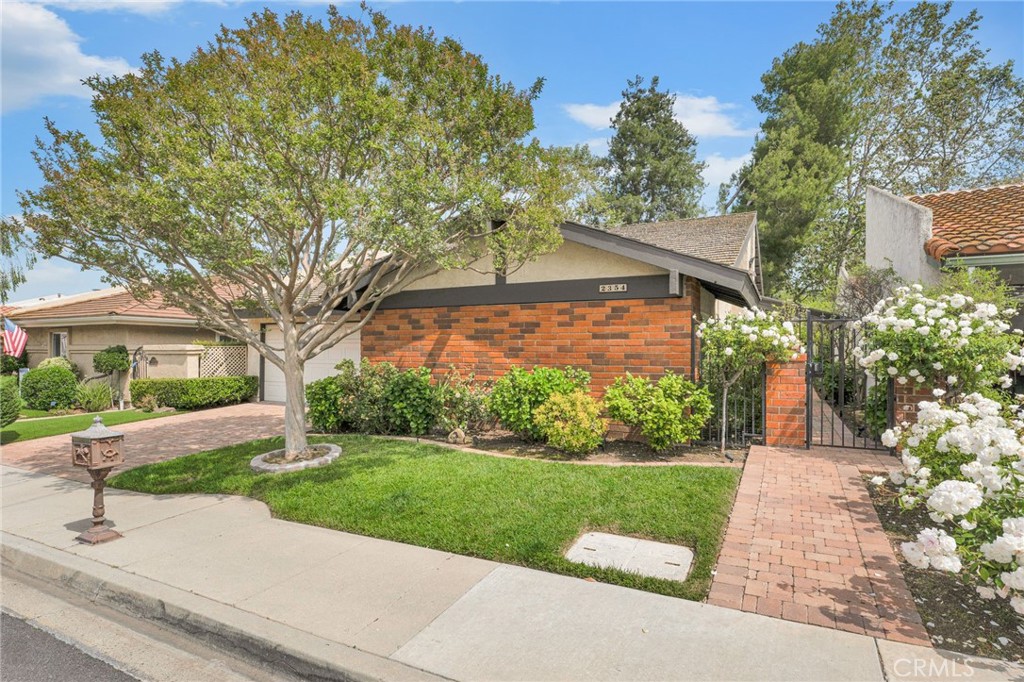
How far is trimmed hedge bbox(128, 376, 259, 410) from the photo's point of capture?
13773 millimetres

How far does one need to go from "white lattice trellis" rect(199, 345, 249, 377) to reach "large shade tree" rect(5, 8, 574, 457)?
26.8 feet

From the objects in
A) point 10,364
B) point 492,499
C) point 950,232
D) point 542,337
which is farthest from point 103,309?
point 950,232

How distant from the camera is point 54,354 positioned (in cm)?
1836

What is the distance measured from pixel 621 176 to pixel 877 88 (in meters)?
12.3

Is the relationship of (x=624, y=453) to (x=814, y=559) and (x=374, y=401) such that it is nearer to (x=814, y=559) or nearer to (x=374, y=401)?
(x=814, y=559)

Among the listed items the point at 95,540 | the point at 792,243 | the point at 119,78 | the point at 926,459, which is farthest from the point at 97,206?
the point at 792,243

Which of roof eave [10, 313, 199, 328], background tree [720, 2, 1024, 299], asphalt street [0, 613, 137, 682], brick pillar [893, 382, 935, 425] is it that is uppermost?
background tree [720, 2, 1024, 299]

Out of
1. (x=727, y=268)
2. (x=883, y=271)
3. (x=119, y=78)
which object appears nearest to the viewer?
(x=119, y=78)

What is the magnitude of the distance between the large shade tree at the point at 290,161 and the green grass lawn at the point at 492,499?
4.78 feet

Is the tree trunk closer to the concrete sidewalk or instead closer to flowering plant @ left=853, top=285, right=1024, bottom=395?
the concrete sidewalk

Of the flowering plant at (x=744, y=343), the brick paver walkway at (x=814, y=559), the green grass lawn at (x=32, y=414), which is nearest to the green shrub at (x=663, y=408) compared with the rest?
the flowering plant at (x=744, y=343)

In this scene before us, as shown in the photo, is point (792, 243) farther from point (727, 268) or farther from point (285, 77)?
point (285, 77)

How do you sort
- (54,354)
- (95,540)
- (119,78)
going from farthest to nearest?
1. (54,354)
2. (119,78)
3. (95,540)

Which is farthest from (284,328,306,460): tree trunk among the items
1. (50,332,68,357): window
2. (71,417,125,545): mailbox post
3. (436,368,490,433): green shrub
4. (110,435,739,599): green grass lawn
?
(50,332,68,357): window
